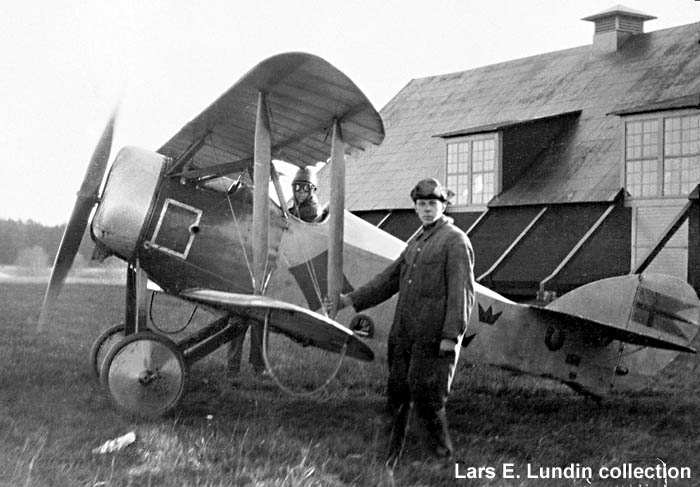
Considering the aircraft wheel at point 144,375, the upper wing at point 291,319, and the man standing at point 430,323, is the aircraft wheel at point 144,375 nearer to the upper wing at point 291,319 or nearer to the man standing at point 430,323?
the upper wing at point 291,319

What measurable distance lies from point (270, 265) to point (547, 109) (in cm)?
1117

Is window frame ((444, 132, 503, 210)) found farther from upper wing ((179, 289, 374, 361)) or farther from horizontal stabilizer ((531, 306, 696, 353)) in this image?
upper wing ((179, 289, 374, 361))

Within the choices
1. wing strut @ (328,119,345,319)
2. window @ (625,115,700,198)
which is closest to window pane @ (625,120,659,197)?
window @ (625,115,700,198)

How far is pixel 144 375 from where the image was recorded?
625 centimetres

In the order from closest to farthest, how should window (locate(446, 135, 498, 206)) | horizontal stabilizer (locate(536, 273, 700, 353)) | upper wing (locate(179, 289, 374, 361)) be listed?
upper wing (locate(179, 289, 374, 361)) → horizontal stabilizer (locate(536, 273, 700, 353)) → window (locate(446, 135, 498, 206))

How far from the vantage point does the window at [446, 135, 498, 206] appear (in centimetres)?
1598

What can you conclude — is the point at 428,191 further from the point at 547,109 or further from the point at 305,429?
the point at 547,109

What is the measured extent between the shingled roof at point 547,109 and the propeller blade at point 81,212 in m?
9.10

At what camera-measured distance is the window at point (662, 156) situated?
43.1 ft

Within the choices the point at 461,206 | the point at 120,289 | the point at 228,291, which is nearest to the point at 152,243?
the point at 228,291

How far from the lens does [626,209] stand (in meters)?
13.7

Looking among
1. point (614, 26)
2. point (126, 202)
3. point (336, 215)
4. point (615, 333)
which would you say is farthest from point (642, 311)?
point (614, 26)

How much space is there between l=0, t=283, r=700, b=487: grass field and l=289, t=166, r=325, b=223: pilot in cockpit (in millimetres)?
1657

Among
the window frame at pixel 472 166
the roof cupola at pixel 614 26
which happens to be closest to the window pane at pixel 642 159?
the window frame at pixel 472 166
